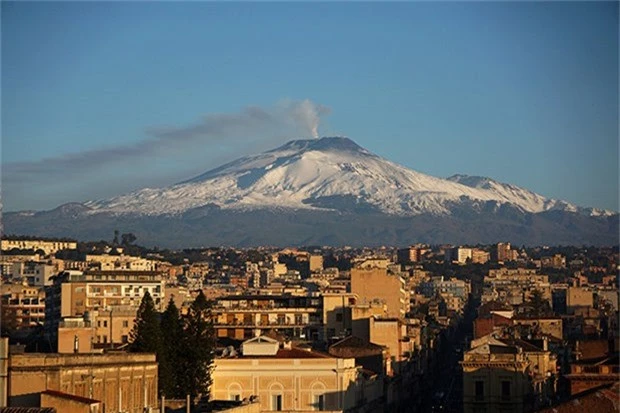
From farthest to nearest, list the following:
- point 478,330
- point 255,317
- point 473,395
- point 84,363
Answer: point 478,330 < point 255,317 < point 473,395 < point 84,363

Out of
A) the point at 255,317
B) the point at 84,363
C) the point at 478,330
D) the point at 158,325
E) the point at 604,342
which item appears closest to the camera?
the point at 84,363

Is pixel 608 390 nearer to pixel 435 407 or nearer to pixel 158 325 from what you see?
pixel 158 325

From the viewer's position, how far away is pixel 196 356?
6494 cm

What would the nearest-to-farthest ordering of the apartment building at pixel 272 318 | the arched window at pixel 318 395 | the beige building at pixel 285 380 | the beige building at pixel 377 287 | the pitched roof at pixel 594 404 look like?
1. the pitched roof at pixel 594 404
2. the beige building at pixel 285 380
3. the arched window at pixel 318 395
4. the apartment building at pixel 272 318
5. the beige building at pixel 377 287

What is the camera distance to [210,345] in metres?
67.6

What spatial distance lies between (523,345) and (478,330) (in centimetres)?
3372

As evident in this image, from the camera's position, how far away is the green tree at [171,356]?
61.3m

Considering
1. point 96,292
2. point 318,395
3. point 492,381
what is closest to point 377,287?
point 96,292

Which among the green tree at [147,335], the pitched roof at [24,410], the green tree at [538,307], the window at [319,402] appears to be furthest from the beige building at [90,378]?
the green tree at [538,307]

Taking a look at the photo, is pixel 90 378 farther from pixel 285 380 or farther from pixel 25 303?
pixel 25 303

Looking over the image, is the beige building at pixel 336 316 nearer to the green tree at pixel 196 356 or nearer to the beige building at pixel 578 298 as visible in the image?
the green tree at pixel 196 356

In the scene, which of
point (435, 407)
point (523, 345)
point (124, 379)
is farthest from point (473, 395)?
point (124, 379)

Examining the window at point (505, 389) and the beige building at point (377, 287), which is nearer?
the window at point (505, 389)

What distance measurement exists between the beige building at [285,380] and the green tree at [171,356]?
1.60 m
